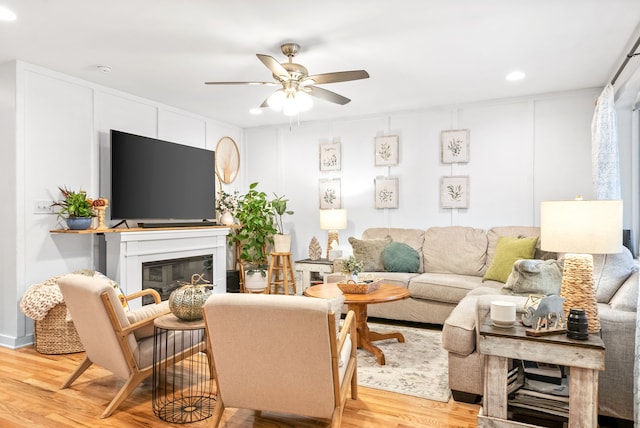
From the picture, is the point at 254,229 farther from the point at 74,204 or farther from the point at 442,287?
the point at 442,287

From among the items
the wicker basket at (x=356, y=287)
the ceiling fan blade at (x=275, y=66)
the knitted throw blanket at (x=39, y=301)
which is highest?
the ceiling fan blade at (x=275, y=66)

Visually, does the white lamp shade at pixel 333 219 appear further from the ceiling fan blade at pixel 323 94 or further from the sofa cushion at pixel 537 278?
the sofa cushion at pixel 537 278

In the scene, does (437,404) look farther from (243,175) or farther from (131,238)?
(243,175)

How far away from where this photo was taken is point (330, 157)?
5992 millimetres

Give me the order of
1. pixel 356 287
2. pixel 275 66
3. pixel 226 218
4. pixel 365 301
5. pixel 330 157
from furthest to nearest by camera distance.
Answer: pixel 330 157, pixel 226 218, pixel 356 287, pixel 365 301, pixel 275 66

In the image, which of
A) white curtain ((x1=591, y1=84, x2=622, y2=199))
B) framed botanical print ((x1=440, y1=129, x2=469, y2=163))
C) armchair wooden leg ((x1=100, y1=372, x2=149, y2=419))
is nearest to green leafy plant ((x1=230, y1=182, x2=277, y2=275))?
framed botanical print ((x1=440, y1=129, x2=469, y2=163))

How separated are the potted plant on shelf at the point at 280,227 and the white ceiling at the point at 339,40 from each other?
1885 mm

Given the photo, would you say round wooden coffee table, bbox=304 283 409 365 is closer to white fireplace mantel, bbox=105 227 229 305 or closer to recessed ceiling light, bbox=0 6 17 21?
white fireplace mantel, bbox=105 227 229 305

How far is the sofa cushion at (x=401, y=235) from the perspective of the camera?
5074mm

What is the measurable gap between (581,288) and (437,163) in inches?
126

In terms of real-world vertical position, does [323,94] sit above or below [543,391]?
above

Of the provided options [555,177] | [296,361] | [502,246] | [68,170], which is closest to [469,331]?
[296,361]

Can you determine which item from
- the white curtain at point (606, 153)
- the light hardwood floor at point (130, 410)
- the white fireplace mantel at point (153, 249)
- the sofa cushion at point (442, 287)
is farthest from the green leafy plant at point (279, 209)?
the white curtain at point (606, 153)

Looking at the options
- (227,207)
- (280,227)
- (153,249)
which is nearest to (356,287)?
(153,249)
